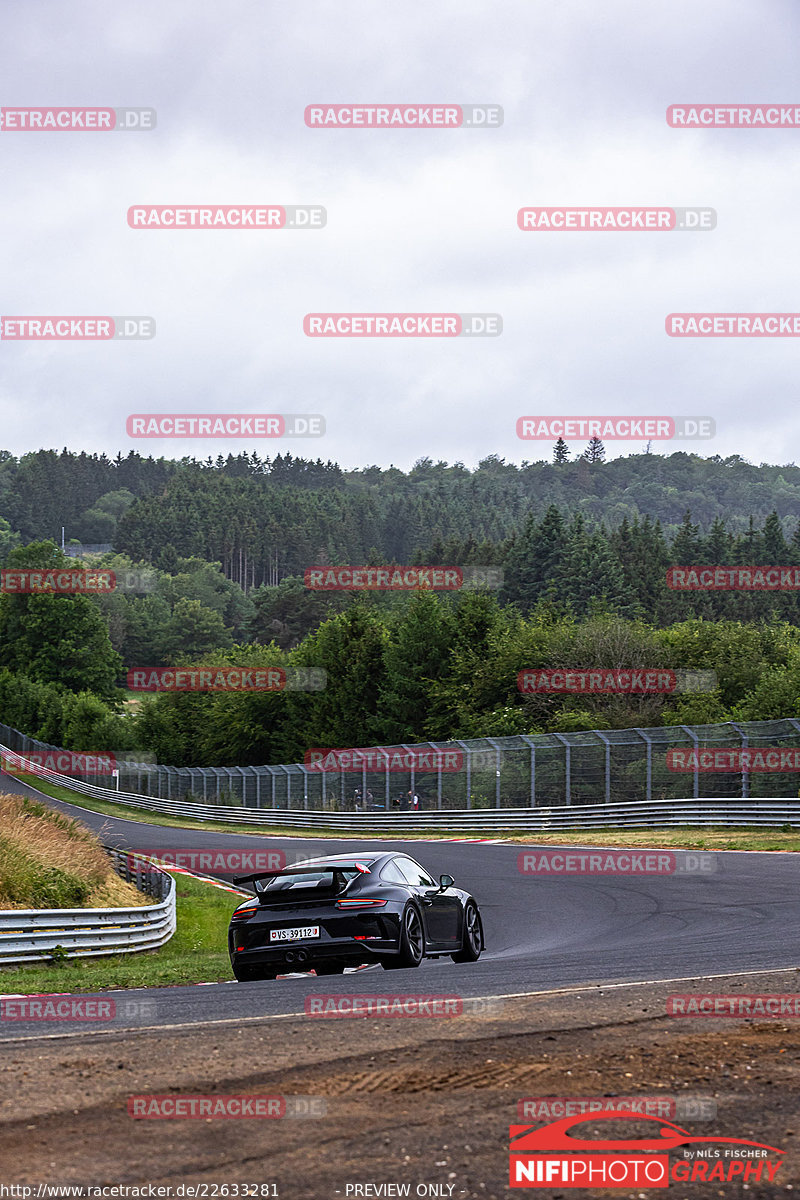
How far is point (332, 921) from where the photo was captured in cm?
1168

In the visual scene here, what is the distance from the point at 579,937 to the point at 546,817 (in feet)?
66.9

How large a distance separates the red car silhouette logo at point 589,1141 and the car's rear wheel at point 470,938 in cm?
823

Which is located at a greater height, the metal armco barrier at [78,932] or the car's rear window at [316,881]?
the car's rear window at [316,881]

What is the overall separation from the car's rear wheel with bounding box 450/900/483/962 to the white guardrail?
17.2 meters

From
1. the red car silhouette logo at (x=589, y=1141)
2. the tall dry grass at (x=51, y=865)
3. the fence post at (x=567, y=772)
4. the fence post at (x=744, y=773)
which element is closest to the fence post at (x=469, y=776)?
the fence post at (x=567, y=772)

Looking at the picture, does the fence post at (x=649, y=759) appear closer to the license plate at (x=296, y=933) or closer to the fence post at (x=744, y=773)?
the fence post at (x=744, y=773)

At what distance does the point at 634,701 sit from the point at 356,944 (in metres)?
40.0

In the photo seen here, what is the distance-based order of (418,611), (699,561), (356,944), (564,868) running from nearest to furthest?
(356,944), (564,868), (418,611), (699,561)

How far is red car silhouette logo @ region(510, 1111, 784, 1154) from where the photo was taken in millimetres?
4973

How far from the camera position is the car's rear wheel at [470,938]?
44.0 feet

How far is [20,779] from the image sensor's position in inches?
3243

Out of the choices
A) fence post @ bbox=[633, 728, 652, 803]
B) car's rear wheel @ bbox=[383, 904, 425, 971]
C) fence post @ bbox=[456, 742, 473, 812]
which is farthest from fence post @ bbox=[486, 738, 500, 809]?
car's rear wheel @ bbox=[383, 904, 425, 971]

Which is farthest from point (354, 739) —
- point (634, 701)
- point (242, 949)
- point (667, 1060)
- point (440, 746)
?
point (667, 1060)

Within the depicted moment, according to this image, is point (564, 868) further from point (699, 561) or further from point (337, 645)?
point (699, 561)
